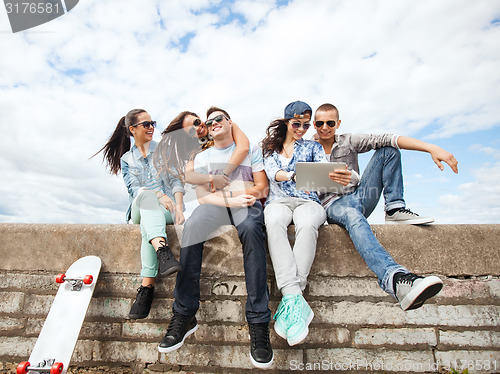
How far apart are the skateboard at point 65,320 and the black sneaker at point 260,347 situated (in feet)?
4.07

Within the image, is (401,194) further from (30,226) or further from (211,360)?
(30,226)

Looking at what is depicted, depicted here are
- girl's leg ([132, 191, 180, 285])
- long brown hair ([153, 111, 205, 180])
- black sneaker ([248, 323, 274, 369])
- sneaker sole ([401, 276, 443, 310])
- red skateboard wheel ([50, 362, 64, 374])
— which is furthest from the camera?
long brown hair ([153, 111, 205, 180])

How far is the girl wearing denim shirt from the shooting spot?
2.20m

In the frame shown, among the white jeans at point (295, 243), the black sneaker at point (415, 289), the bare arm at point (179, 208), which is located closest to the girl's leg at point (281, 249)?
the white jeans at point (295, 243)

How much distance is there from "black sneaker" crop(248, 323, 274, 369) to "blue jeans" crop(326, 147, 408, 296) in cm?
81

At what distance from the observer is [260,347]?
1879 millimetres

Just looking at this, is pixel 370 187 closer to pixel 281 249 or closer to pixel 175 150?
pixel 281 249

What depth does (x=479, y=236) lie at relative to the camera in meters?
2.38

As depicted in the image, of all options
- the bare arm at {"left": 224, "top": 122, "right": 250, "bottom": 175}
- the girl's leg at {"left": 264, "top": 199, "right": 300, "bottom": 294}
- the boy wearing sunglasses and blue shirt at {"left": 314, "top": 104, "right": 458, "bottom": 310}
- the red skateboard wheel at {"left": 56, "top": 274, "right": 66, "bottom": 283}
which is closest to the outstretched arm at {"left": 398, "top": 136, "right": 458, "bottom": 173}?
the boy wearing sunglasses and blue shirt at {"left": 314, "top": 104, "right": 458, "bottom": 310}

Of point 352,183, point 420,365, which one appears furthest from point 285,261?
point 420,365

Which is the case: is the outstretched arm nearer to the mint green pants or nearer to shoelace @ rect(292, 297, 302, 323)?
shoelace @ rect(292, 297, 302, 323)

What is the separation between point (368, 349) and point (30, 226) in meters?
2.89

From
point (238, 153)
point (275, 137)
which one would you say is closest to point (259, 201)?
point (238, 153)

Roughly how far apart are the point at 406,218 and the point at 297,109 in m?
A: 1.24
